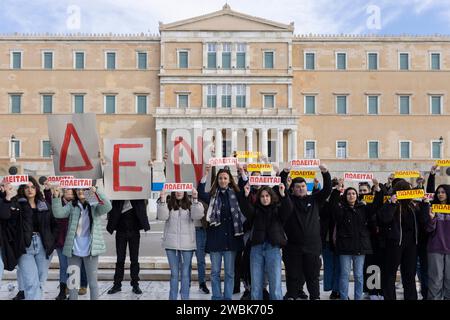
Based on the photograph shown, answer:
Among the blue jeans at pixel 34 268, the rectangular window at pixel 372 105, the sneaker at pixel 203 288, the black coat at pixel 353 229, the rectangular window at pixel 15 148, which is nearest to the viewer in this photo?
the blue jeans at pixel 34 268

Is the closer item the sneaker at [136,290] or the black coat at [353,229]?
the black coat at [353,229]

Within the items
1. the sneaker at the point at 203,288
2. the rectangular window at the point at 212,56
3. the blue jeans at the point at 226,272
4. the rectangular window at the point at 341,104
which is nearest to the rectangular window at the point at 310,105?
the rectangular window at the point at 341,104

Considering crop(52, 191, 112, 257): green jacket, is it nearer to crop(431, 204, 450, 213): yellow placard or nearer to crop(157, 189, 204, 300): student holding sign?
crop(157, 189, 204, 300): student holding sign

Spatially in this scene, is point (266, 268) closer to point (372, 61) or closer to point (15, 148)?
point (372, 61)

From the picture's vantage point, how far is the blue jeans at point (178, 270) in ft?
20.0

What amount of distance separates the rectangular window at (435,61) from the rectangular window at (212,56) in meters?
17.2

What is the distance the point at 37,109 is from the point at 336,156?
23636mm

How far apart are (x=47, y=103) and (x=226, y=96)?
46.1ft

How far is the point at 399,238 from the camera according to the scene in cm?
625

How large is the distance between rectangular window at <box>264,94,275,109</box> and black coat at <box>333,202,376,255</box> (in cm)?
3305

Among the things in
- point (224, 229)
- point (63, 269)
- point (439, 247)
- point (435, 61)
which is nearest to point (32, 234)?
point (63, 269)

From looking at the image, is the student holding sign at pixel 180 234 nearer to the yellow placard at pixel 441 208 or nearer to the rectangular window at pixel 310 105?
the yellow placard at pixel 441 208

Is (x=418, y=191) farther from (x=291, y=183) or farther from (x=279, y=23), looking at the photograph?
(x=279, y=23)
